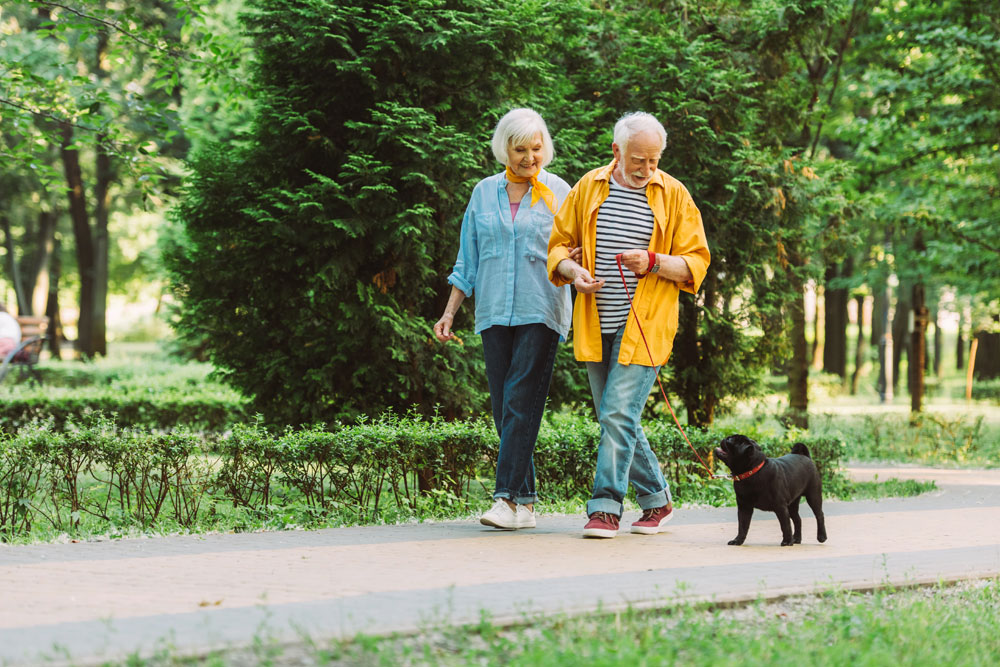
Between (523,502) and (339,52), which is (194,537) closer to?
(523,502)

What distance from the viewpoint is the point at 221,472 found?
20.1ft

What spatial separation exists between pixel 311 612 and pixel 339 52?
5688 millimetres

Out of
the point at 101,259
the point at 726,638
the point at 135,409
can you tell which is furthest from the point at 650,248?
the point at 101,259

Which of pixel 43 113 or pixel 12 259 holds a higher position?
pixel 12 259

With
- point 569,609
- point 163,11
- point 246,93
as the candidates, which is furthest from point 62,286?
point 569,609

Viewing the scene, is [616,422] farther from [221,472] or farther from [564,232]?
[221,472]

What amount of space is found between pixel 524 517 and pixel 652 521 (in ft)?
2.36

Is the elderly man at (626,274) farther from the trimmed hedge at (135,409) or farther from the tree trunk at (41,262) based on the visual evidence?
the tree trunk at (41,262)

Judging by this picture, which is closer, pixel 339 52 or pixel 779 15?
pixel 339 52

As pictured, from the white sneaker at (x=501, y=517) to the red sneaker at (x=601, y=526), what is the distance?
466mm

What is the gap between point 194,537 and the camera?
5297 mm

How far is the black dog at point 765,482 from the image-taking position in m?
5.00

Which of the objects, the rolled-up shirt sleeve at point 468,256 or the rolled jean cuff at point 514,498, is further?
the rolled-up shirt sleeve at point 468,256

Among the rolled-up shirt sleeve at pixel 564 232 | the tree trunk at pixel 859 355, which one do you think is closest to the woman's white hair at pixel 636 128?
the rolled-up shirt sleeve at pixel 564 232
